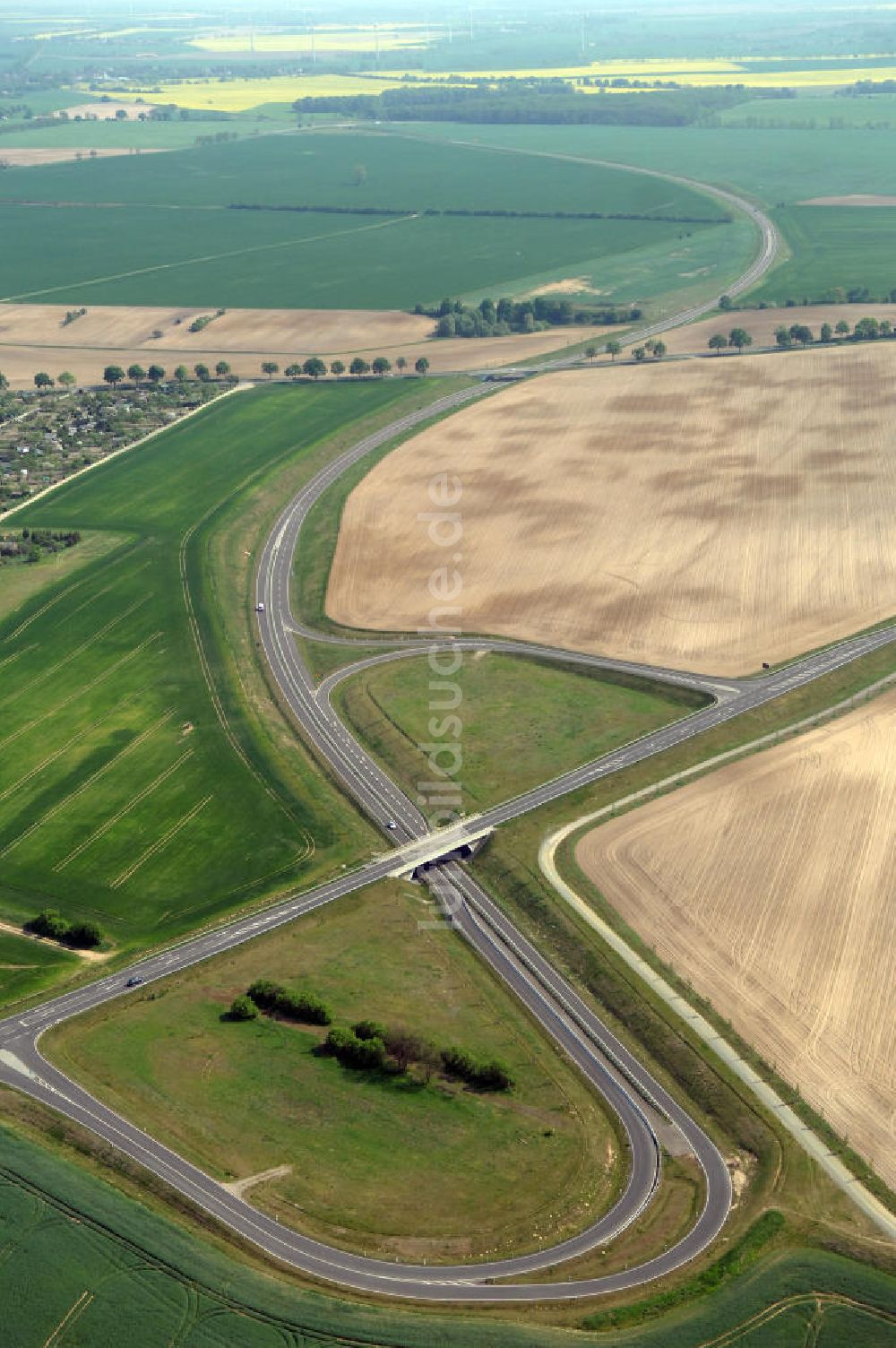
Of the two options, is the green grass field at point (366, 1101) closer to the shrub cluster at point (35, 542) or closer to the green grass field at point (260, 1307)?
the green grass field at point (260, 1307)

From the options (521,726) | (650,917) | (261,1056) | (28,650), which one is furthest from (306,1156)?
(28,650)

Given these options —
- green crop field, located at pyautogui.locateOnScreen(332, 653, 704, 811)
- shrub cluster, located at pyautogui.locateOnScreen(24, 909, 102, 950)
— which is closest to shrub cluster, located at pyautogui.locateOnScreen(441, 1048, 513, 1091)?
shrub cluster, located at pyautogui.locateOnScreen(24, 909, 102, 950)

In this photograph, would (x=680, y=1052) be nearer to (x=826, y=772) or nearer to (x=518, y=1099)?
(x=518, y=1099)

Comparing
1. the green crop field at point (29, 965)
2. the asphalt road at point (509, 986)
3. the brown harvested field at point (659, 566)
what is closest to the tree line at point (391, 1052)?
the asphalt road at point (509, 986)

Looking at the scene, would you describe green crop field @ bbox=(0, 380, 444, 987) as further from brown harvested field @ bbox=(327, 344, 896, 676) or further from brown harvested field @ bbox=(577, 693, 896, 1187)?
brown harvested field @ bbox=(577, 693, 896, 1187)

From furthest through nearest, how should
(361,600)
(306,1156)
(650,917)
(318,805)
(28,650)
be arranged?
(361,600), (28,650), (318,805), (650,917), (306,1156)

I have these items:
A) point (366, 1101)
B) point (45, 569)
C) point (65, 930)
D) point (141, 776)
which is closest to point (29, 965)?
point (65, 930)
